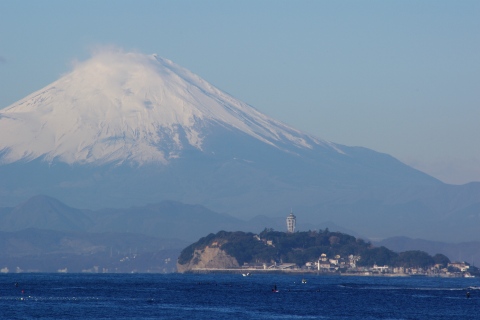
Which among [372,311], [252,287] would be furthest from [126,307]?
[252,287]

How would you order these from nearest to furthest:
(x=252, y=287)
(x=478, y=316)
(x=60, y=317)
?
(x=60, y=317), (x=478, y=316), (x=252, y=287)

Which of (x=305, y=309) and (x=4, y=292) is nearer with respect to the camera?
(x=305, y=309)

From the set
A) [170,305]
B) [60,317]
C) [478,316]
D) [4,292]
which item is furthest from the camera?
[4,292]

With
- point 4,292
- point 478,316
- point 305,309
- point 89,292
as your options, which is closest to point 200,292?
point 89,292

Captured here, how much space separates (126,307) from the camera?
12756 cm

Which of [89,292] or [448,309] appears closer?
[448,309]

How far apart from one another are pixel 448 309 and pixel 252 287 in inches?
2064

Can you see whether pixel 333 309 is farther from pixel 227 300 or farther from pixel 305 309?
pixel 227 300

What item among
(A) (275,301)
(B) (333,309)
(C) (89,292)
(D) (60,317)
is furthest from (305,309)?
(C) (89,292)

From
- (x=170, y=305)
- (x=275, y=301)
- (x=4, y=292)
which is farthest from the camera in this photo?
(x=4, y=292)

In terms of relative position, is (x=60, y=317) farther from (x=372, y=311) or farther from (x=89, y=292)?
(x=89, y=292)

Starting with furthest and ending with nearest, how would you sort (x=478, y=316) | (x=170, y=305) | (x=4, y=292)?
(x=4, y=292) < (x=170, y=305) < (x=478, y=316)

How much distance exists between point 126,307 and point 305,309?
17603mm

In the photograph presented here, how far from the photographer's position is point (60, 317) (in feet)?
373
